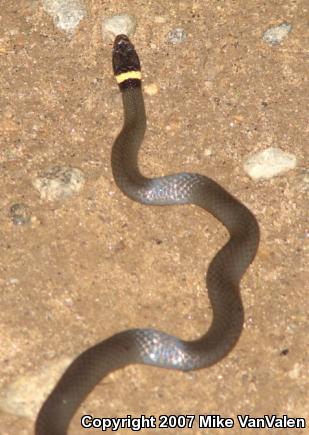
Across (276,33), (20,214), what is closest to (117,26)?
(276,33)

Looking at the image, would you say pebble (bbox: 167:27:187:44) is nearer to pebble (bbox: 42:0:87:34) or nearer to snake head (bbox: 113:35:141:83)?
snake head (bbox: 113:35:141:83)

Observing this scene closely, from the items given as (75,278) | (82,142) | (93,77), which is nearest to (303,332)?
(75,278)

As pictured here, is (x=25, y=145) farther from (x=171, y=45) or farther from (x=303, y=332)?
(x=303, y=332)

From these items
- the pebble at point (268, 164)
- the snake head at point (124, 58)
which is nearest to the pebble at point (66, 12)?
the snake head at point (124, 58)

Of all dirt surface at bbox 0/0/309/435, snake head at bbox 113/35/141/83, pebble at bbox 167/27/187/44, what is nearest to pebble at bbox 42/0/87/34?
dirt surface at bbox 0/0/309/435

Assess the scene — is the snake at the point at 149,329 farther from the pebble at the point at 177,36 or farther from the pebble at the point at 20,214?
the pebble at the point at 20,214
